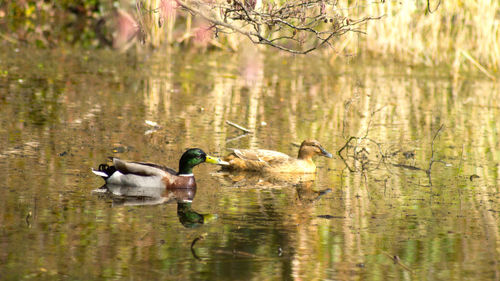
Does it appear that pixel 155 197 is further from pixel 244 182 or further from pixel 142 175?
pixel 244 182

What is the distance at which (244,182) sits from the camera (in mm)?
11008

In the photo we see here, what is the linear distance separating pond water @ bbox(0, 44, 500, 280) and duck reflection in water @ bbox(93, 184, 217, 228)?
0.04 metres

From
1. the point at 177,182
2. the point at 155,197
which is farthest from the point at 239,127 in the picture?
the point at 155,197

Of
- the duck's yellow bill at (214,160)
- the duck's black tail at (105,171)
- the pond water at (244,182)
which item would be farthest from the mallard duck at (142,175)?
the duck's yellow bill at (214,160)

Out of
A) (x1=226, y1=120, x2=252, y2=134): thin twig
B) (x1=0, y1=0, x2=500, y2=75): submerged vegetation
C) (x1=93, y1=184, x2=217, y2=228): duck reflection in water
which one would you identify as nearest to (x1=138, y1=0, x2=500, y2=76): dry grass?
(x1=0, y1=0, x2=500, y2=75): submerged vegetation

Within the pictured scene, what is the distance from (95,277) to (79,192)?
2.91 metres

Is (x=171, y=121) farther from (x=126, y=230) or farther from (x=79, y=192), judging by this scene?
(x=126, y=230)

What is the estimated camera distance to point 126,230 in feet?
27.0

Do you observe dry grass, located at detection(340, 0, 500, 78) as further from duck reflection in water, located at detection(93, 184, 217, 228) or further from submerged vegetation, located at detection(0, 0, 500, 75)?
duck reflection in water, located at detection(93, 184, 217, 228)

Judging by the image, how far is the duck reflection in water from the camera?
895 cm

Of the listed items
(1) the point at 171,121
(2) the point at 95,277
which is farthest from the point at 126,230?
(1) the point at 171,121

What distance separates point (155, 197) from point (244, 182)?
4.81 ft

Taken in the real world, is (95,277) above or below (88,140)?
below

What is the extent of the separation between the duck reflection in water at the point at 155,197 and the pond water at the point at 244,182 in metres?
0.04
